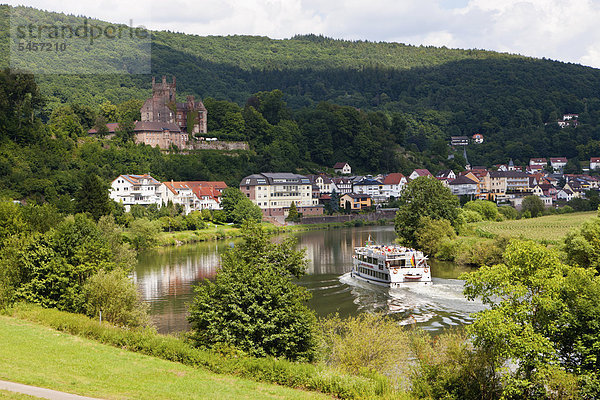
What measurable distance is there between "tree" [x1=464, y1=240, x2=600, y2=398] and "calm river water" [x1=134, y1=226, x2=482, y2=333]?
11.2m

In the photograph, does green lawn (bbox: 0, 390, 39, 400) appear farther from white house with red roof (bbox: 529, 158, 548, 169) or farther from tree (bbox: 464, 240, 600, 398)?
white house with red roof (bbox: 529, 158, 548, 169)

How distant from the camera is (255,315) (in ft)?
69.8

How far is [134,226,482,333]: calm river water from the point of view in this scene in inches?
1374

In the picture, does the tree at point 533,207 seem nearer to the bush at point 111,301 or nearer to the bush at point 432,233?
the bush at point 432,233

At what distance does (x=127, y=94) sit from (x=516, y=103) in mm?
109893

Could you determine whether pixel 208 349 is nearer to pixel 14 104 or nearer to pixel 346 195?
pixel 14 104

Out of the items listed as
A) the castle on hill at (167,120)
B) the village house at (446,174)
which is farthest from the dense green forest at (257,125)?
the village house at (446,174)

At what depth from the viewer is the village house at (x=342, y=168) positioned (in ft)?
414

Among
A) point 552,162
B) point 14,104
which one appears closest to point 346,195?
point 14,104

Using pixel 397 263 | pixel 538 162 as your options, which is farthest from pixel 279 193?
pixel 538 162

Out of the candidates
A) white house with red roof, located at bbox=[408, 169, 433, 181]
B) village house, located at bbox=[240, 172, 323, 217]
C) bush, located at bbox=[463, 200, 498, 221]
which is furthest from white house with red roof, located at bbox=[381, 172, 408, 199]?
bush, located at bbox=[463, 200, 498, 221]

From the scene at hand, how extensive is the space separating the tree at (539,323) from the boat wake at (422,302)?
13.5m

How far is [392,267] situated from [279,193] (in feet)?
187

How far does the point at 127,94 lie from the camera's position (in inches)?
5162
